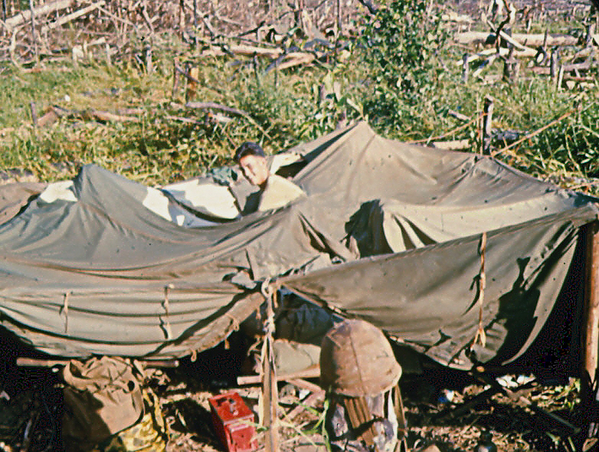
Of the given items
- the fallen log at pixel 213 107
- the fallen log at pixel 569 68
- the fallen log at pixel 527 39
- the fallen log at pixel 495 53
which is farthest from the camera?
the fallen log at pixel 527 39

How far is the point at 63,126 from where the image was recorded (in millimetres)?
9352

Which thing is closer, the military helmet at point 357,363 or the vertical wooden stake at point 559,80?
the military helmet at point 357,363

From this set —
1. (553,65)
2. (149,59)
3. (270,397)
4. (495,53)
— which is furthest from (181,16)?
(270,397)

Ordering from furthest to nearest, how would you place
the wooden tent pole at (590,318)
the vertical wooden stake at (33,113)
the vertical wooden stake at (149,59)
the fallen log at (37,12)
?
1. the fallen log at (37,12)
2. the vertical wooden stake at (149,59)
3. the vertical wooden stake at (33,113)
4. the wooden tent pole at (590,318)

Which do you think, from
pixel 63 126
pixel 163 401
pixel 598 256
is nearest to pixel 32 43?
pixel 63 126

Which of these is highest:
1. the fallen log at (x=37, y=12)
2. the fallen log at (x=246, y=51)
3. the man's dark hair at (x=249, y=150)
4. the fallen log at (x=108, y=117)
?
the fallen log at (x=37, y=12)

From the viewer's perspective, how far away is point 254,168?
19.0ft

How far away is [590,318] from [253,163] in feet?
9.55

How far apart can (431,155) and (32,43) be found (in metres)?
9.08

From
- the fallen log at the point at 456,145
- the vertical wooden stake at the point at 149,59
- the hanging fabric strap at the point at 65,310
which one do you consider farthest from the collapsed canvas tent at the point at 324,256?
the vertical wooden stake at the point at 149,59

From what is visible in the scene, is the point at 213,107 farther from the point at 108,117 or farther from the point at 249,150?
the point at 249,150

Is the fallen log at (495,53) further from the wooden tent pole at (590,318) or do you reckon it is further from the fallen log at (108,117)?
the wooden tent pole at (590,318)

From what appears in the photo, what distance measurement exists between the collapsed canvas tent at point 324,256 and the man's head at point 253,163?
33 cm

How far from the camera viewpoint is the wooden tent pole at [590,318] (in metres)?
4.07
